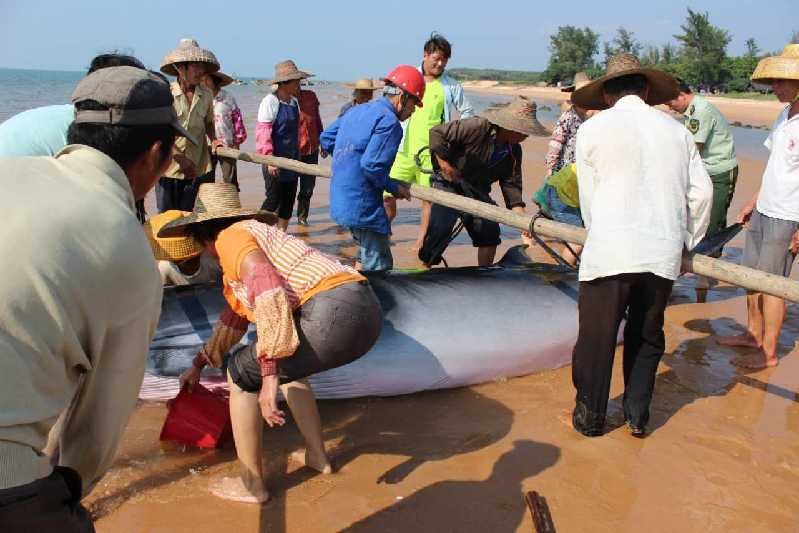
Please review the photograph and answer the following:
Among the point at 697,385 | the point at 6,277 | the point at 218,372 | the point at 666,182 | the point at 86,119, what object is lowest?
Result: the point at 697,385

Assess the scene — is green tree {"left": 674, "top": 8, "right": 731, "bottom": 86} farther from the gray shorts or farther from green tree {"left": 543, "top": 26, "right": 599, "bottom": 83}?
the gray shorts

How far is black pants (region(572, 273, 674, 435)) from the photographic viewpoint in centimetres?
349

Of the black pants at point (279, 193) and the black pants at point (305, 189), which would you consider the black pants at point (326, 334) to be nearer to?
the black pants at point (279, 193)

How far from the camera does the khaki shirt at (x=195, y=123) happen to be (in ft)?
19.2

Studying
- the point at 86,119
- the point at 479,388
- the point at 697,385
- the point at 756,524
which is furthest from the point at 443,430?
the point at 86,119

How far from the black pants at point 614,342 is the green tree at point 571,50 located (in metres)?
86.5

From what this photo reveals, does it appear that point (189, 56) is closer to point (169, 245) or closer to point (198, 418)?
point (169, 245)

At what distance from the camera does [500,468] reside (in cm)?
338

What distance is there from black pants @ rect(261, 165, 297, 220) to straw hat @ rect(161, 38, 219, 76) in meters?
1.64

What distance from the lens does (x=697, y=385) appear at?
14.6 ft

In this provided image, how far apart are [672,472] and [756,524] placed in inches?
17.6

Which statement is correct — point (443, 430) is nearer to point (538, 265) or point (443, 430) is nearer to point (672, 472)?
point (672, 472)

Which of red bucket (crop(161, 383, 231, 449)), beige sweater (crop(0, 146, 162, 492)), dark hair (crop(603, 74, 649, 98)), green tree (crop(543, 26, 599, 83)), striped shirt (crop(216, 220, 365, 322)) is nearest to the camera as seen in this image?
beige sweater (crop(0, 146, 162, 492))

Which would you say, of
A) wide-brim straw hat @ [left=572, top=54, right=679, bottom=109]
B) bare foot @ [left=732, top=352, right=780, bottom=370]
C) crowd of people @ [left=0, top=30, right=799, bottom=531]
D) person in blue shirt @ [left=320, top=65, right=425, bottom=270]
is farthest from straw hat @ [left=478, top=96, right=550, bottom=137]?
bare foot @ [left=732, top=352, right=780, bottom=370]
